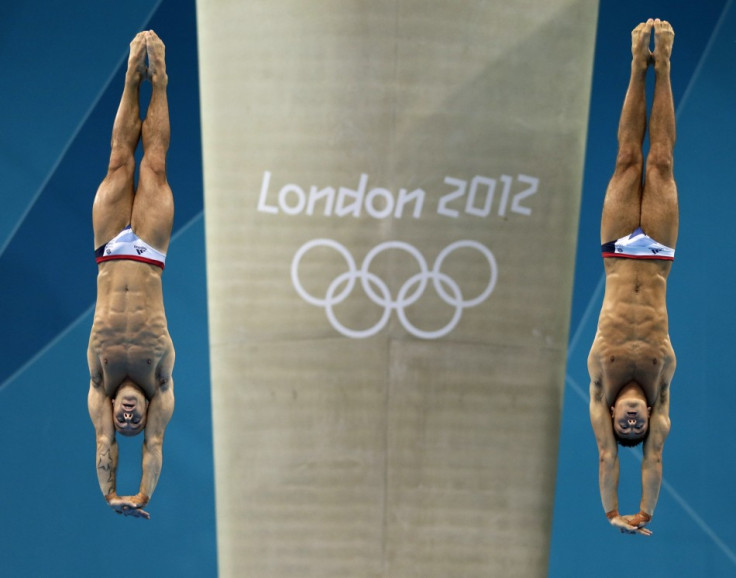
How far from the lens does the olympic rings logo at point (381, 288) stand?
28.7 ft

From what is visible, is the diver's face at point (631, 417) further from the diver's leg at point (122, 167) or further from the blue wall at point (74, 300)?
the blue wall at point (74, 300)

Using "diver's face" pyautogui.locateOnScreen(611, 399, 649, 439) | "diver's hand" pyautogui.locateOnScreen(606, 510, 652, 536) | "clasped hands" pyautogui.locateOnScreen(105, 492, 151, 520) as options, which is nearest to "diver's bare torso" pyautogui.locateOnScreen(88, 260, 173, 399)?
"clasped hands" pyautogui.locateOnScreen(105, 492, 151, 520)

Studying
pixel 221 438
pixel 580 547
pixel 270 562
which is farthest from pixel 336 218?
pixel 580 547

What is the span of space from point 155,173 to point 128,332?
1.05 metres

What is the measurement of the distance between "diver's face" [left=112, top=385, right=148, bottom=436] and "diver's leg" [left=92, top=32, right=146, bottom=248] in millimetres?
970

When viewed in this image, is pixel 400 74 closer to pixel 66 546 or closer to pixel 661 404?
pixel 661 404

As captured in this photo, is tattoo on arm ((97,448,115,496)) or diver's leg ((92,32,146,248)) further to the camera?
diver's leg ((92,32,146,248))

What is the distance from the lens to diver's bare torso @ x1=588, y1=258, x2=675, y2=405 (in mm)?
8586

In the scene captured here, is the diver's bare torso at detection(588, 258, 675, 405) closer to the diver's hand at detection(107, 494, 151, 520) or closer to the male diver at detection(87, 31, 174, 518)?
the male diver at detection(87, 31, 174, 518)

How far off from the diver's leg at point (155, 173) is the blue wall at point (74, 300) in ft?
7.13

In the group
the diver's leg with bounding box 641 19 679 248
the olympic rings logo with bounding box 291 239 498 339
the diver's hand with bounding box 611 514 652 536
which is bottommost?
the diver's hand with bounding box 611 514 652 536

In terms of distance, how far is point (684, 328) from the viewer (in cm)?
1091

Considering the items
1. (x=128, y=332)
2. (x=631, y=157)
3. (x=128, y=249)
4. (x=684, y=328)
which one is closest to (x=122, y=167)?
(x=128, y=249)

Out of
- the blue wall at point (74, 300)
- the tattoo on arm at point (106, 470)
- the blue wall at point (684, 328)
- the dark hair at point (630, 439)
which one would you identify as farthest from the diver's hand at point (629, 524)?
the blue wall at point (74, 300)
